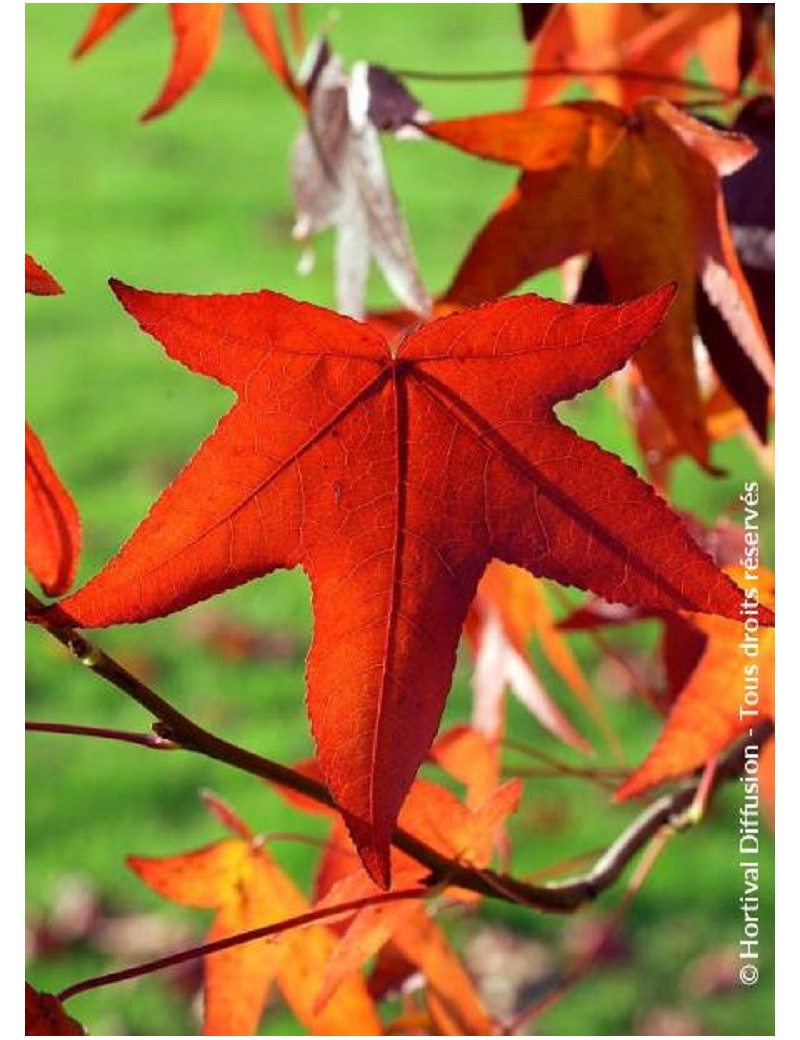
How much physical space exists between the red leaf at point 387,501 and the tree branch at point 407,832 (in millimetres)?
27

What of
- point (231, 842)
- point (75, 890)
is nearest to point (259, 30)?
point (231, 842)

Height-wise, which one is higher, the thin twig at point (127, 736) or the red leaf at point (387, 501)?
the red leaf at point (387, 501)

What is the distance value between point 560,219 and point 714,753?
25 centimetres

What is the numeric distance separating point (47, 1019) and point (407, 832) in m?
0.15

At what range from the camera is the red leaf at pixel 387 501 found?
48cm

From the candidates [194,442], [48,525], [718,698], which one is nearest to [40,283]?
[48,525]

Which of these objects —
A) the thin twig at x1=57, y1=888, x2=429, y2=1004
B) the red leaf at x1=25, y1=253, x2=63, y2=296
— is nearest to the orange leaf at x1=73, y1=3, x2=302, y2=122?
the red leaf at x1=25, y1=253, x2=63, y2=296

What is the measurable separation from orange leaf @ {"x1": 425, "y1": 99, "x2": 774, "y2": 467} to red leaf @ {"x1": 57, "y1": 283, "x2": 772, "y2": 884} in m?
0.19

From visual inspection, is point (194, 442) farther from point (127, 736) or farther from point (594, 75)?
point (127, 736)

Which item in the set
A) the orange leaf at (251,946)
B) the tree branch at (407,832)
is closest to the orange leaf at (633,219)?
the tree branch at (407,832)

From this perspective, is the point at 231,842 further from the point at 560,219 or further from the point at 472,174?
the point at 472,174

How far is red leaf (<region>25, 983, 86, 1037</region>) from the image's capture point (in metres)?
0.52

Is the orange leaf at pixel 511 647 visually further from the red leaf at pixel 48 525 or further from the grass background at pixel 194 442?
the red leaf at pixel 48 525

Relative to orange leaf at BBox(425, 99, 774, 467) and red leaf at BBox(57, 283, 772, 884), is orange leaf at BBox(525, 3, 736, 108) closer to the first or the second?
orange leaf at BBox(425, 99, 774, 467)
